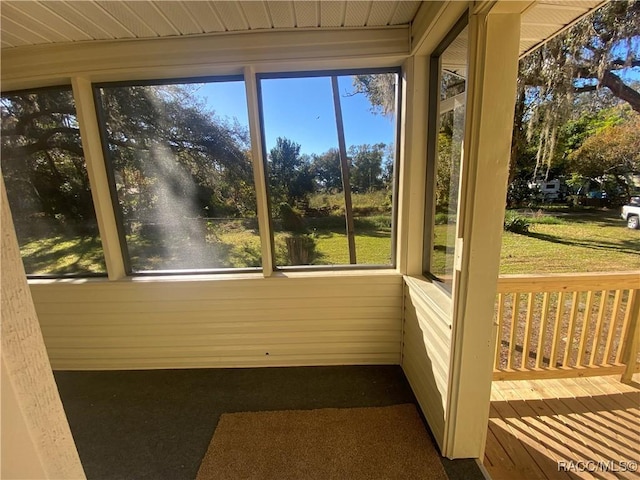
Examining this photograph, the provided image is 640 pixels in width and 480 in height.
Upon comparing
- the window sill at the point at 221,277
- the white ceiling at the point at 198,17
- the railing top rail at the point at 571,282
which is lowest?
the railing top rail at the point at 571,282

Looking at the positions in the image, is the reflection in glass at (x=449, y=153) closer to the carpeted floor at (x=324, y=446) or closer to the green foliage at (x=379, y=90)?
the green foliage at (x=379, y=90)

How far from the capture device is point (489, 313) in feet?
4.05

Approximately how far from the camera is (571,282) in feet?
6.36

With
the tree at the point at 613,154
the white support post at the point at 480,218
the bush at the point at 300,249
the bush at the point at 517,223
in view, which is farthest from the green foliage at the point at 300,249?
the tree at the point at 613,154

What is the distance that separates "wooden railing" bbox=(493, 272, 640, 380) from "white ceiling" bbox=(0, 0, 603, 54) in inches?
61.3

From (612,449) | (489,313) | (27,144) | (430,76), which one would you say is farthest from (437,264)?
(27,144)

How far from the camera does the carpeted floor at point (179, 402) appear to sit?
1453mm

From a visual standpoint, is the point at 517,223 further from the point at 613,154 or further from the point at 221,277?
the point at 221,277

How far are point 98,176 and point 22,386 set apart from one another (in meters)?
1.98

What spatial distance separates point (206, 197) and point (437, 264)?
1.75 metres

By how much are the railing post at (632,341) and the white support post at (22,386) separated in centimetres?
315

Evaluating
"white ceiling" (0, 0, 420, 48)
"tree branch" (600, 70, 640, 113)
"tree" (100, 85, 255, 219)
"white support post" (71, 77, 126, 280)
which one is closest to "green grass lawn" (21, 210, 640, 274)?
"white support post" (71, 77, 126, 280)

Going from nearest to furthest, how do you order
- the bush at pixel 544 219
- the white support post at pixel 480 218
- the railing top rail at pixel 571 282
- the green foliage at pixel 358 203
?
the white support post at pixel 480 218
the railing top rail at pixel 571 282
the green foliage at pixel 358 203
the bush at pixel 544 219

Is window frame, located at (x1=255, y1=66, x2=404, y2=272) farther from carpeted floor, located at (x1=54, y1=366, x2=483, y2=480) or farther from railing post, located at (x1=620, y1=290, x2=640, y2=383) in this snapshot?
railing post, located at (x1=620, y1=290, x2=640, y2=383)
